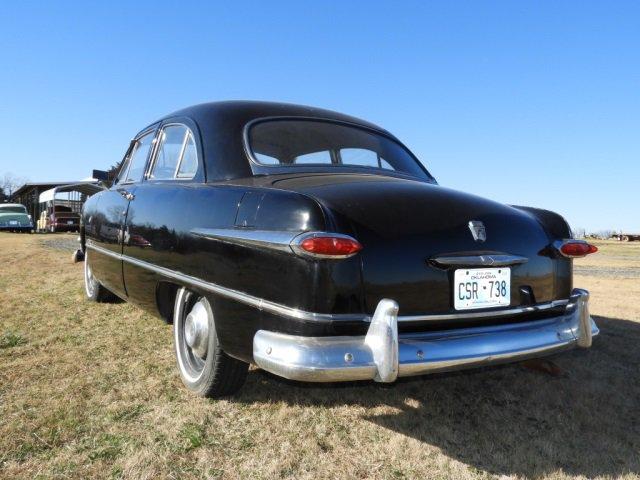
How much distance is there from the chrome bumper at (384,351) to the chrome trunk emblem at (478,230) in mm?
413

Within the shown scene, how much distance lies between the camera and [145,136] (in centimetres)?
409

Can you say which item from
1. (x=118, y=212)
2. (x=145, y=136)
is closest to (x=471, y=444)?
(x=118, y=212)

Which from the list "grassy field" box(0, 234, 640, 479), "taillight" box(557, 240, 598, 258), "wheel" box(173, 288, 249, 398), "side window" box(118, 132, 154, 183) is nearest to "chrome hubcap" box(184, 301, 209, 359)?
"wheel" box(173, 288, 249, 398)

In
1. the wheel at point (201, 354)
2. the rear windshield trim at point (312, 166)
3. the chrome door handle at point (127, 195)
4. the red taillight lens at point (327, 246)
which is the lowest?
the wheel at point (201, 354)

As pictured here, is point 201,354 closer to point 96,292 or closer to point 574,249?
point 574,249

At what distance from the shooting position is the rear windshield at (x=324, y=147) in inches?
111

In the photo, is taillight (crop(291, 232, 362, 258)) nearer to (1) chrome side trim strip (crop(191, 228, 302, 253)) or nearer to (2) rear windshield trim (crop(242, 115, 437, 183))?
(1) chrome side trim strip (crop(191, 228, 302, 253))

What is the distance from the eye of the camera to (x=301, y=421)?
2.52 metres

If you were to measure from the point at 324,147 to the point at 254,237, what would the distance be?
1.17 metres

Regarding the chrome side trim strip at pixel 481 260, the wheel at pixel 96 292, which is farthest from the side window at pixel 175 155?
the wheel at pixel 96 292

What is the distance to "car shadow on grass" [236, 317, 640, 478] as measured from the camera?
224 cm

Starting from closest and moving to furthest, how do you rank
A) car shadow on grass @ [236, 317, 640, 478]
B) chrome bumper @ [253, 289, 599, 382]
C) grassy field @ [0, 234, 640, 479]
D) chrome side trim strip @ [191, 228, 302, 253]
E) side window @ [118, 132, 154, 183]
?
chrome bumper @ [253, 289, 599, 382], chrome side trim strip @ [191, 228, 302, 253], grassy field @ [0, 234, 640, 479], car shadow on grass @ [236, 317, 640, 478], side window @ [118, 132, 154, 183]

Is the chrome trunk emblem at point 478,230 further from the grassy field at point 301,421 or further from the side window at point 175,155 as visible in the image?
the side window at point 175,155

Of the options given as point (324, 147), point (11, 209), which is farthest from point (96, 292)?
point (11, 209)
